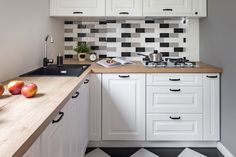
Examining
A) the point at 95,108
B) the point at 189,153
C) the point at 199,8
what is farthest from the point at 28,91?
the point at 199,8

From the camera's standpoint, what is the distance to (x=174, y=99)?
9.79 feet

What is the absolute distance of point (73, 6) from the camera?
3.32 metres

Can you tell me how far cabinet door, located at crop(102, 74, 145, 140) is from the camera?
297 centimetres

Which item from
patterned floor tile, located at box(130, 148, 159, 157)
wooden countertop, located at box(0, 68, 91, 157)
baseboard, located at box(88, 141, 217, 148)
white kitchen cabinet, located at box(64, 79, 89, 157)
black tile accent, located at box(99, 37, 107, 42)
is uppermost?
black tile accent, located at box(99, 37, 107, 42)

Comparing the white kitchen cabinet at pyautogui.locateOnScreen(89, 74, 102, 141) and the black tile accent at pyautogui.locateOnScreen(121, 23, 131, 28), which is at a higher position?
the black tile accent at pyautogui.locateOnScreen(121, 23, 131, 28)

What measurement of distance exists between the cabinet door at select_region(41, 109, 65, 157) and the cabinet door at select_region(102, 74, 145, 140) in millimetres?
1354

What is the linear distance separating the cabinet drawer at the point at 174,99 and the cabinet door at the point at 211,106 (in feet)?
0.23

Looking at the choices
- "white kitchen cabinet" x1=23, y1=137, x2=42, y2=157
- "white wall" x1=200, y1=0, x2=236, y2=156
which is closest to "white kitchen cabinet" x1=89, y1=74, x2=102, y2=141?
"white wall" x1=200, y1=0, x2=236, y2=156

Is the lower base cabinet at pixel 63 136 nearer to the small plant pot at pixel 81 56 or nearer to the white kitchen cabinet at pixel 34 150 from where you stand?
the white kitchen cabinet at pixel 34 150

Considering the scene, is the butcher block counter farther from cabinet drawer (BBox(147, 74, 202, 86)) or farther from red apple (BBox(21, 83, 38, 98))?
cabinet drawer (BBox(147, 74, 202, 86))

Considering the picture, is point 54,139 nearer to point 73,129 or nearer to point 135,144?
point 73,129

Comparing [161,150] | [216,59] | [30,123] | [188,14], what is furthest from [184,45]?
[30,123]

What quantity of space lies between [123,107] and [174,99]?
53 centimetres

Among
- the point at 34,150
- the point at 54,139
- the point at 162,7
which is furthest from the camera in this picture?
the point at 162,7
